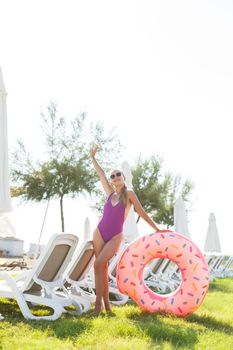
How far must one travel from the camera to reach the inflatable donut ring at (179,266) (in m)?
6.79

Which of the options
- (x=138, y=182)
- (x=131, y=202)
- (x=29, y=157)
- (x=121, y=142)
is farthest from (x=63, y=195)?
(x=131, y=202)

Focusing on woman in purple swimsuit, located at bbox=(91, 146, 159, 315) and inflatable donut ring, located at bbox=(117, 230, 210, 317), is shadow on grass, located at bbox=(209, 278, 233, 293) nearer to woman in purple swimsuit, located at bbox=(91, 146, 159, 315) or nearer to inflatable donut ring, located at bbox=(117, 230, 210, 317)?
inflatable donut ring, located at bbox=(117, 230, 210, 317)

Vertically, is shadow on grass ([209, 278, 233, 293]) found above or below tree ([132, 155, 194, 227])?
below

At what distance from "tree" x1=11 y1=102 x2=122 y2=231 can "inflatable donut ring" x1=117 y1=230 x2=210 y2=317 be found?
19752 mm

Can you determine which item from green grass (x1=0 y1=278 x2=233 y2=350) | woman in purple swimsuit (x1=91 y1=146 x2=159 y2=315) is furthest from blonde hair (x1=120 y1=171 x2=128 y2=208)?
green grass (x1=0 y1=278 x2=233 y2=350)

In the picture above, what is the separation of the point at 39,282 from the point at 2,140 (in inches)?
75.0

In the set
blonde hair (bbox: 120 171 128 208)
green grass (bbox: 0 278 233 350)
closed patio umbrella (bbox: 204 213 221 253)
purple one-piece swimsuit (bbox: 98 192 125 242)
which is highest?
blonde hair (bbox: 120 171 128 208)

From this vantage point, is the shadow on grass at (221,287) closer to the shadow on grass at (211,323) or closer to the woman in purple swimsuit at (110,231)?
the shadow on grass at (211,323)

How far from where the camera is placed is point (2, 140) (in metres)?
6.53

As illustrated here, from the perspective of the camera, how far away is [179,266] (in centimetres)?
698

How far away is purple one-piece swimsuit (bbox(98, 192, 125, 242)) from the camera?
6727 mm

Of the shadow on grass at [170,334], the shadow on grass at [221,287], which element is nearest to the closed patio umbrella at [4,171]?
the shadow on grass at [170,334]

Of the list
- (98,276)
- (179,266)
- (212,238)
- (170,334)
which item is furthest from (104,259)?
(212,238)

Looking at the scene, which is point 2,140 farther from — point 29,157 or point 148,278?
point 29,157
